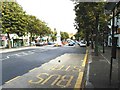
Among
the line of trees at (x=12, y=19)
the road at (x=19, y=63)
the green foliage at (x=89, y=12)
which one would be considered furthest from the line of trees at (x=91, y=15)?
the line of trees at (x=12, y=19)

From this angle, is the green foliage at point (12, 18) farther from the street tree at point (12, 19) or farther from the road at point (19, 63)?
the road at point (19, 63)

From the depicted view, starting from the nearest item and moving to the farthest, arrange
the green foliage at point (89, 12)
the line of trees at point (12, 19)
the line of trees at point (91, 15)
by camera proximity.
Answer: the green foliage at point (89, 12) → the line of trees at point (91, 15) → the line of trees at point (12, 19)

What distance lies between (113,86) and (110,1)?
10.4ft

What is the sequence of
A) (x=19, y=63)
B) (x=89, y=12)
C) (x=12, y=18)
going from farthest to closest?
(x=12, y=18), (x=89, y=12), (x=19, y=63)

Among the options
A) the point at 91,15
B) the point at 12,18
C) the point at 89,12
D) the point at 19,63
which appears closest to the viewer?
the point at 19,63

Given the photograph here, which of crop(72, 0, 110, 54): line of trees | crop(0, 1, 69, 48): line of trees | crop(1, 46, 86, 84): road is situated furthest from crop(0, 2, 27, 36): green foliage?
crop(1, 46, 86, 84): road

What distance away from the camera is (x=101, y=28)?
3884 centimetres

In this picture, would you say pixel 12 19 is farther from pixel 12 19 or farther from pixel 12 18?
pixel 12 18

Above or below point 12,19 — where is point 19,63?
below

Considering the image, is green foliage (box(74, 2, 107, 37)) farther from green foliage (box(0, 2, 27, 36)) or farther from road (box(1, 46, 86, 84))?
green foliage (box(0, 2, 27, 36))

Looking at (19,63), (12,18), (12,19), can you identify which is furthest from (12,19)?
(19,63)

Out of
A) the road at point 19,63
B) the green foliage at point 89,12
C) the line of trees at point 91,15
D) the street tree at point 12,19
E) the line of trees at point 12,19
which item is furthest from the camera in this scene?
the street tree at point 12,19

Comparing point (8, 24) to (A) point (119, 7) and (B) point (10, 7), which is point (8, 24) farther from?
(A) point (119, 7)

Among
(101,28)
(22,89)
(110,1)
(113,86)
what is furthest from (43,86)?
(101,28)
